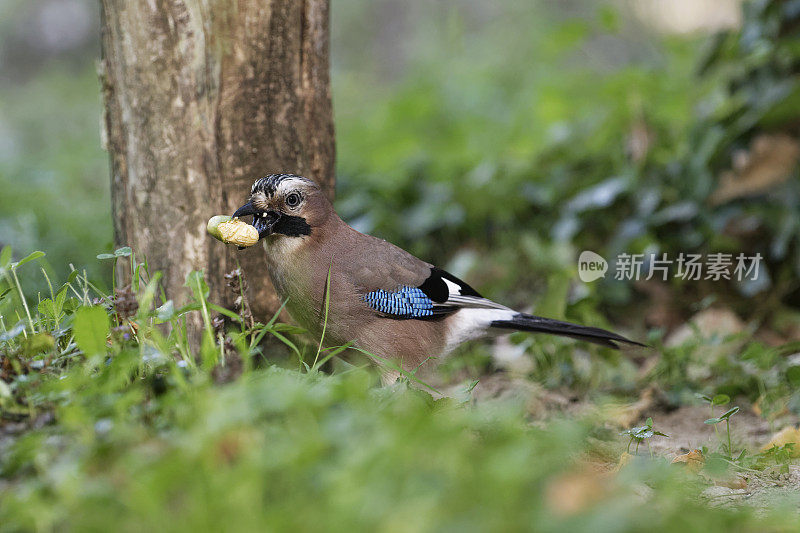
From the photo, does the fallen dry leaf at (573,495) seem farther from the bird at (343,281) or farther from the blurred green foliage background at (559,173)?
the blurred green foliage background at (559,173)

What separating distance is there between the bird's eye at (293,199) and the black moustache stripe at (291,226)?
5cm

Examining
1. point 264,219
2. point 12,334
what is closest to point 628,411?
point 264,219

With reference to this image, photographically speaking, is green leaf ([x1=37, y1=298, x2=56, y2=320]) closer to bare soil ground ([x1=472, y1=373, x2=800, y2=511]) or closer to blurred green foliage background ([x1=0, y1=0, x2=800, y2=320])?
bare soil ground ([x1=472, y1=373, x2=800, y2=511])

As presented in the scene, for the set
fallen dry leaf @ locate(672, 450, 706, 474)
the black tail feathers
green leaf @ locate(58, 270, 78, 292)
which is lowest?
fallen dry leaf @ locate(672, 450, 706, 474)

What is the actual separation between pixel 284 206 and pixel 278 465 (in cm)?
172

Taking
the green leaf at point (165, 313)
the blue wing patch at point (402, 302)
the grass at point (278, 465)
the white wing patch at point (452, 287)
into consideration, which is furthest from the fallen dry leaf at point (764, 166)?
the green leaf at point (165, 313)

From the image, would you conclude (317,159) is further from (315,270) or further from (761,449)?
(761,449)

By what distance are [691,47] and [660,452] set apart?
5393 millimetres

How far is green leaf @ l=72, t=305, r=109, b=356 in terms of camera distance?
228cm

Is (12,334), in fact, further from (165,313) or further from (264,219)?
(264,219)

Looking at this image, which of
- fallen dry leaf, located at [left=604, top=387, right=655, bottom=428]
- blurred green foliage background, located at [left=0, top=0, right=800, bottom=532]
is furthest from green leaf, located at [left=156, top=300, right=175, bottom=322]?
fallen dry leaf, located at [left=604, top=387, right=655, bottom=428]

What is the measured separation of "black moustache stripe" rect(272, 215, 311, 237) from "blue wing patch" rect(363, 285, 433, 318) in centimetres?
37

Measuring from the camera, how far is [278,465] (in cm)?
165

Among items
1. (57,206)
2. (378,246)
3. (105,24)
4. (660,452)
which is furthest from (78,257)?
(660,452)
